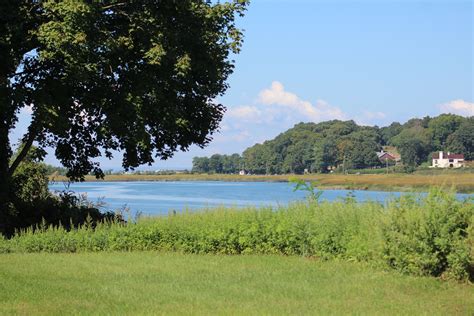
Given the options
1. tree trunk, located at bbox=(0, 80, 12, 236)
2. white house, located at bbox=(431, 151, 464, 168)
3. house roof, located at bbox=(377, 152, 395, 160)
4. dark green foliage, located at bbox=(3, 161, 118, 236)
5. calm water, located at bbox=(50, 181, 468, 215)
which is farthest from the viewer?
house roof, located at bbox=(377, 152, 395, 160)

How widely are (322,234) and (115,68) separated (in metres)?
10.1

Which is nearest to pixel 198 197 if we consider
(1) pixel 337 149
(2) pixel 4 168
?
(2) pixel 4 168

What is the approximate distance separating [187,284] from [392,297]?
341cm

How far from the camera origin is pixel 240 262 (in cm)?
1377

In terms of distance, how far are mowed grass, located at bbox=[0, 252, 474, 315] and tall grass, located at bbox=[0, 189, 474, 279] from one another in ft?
1.37

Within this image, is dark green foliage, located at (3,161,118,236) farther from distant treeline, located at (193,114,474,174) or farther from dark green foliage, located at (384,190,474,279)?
distant treeline, located at (193,114,474,174)

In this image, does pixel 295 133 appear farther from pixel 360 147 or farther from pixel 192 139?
pixel 192 139

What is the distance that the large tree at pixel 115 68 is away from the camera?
18.5 meters

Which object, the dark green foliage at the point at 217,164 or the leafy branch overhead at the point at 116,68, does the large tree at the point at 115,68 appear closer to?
the leafy branch overhead at the point at 116,68

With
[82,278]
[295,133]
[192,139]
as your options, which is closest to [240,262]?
[82,278]

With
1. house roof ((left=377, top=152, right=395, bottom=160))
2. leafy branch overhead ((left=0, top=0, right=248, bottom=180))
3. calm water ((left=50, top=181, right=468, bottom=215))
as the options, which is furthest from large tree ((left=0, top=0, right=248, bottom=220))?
house roof ((left=377, top=152, right=395, bottom=160))

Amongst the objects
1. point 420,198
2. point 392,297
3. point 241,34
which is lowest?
point 392,297

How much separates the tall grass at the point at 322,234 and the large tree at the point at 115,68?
4.08 meters

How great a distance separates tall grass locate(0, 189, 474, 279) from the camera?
37.5ft
